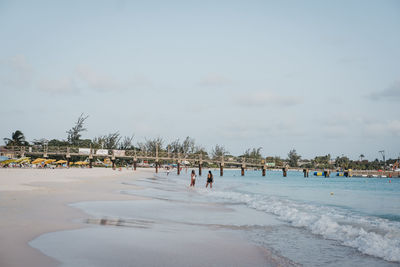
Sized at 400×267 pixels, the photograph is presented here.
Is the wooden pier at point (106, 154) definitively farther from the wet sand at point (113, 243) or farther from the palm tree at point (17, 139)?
the wet sand at point (113, 243)

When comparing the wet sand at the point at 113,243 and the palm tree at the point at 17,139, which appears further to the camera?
the palm tree at the point at 17,139

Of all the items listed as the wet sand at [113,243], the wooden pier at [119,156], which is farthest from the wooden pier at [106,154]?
the wet sand at [113,243]

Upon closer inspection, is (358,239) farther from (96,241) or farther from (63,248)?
(63,248)

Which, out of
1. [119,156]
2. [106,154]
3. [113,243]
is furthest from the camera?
[119,156]

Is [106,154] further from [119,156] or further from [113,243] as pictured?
[113,243]

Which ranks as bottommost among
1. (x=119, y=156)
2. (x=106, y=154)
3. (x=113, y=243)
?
(x=113, y=243)

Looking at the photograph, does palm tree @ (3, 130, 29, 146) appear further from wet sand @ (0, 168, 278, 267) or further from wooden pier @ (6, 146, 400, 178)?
wet sand @ (0, 168, 278, 267)

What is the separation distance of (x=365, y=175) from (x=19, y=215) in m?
146

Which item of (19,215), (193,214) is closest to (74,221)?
(19,215)

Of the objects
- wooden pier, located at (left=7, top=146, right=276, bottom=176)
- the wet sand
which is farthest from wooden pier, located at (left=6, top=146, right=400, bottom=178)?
the wet sand

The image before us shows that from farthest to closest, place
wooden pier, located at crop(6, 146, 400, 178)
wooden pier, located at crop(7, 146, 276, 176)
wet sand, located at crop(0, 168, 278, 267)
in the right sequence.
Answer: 1. wooden pier, located at crop(6, 146, 400, 178)
2. wooden pier, located at crop(7, 146, 276, 176)
3. wet sand, located at crop(0, 168, 278, 267)

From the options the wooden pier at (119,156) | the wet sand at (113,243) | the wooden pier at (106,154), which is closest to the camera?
the wet sand at (113,243)

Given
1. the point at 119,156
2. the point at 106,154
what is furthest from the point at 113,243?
the point at 119,156

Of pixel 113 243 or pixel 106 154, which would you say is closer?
pixel 113 243
